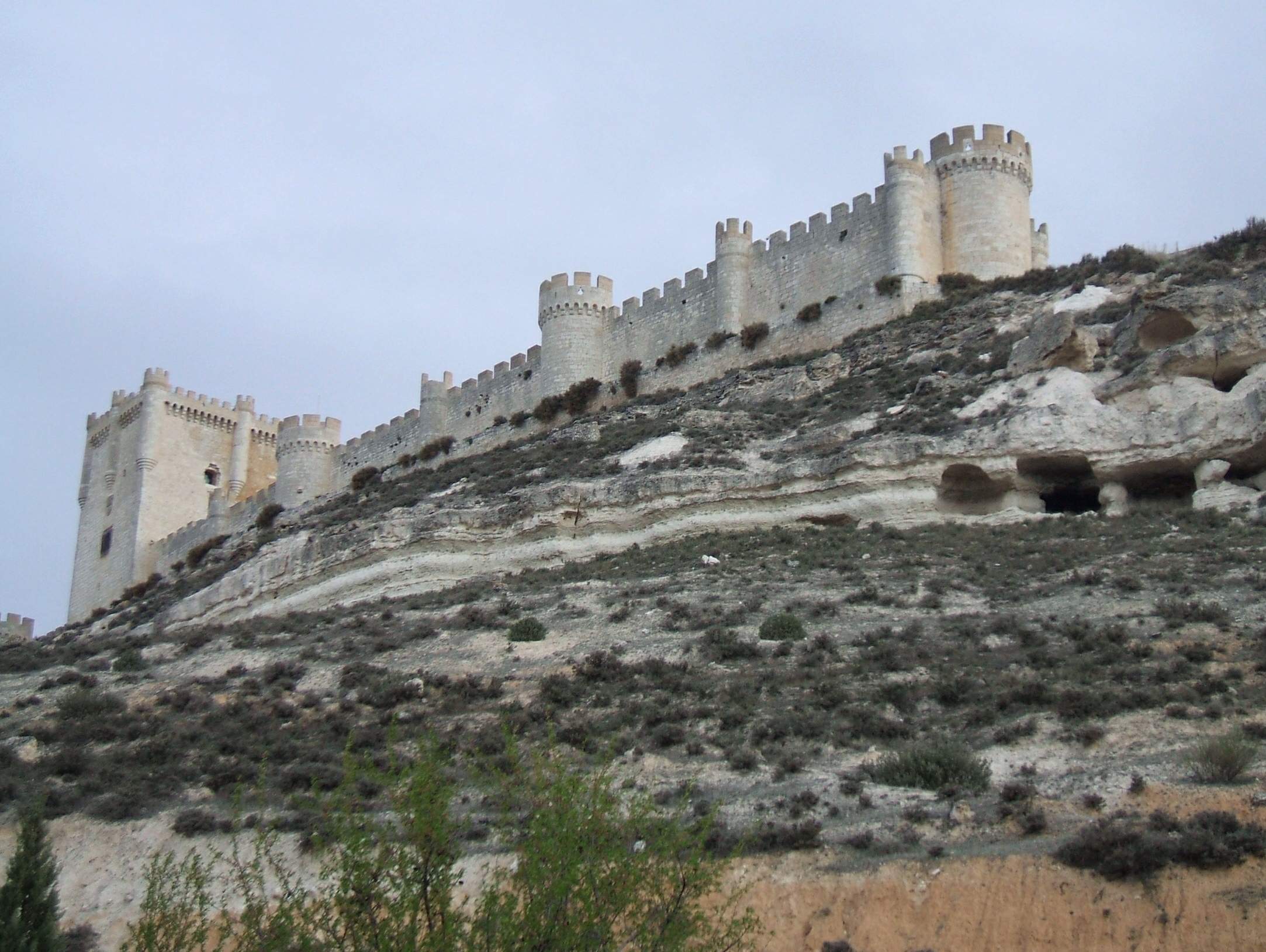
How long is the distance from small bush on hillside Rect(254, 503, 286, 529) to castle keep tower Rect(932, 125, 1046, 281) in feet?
80.2

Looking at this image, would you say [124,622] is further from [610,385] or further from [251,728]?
[251,728]

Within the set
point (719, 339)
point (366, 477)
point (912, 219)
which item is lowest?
point (366, 477)

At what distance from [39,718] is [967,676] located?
38.5ft

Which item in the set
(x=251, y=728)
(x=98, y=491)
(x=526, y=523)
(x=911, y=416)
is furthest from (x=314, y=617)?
(x=98, y=491)

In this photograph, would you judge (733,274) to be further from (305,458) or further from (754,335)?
(305,458)

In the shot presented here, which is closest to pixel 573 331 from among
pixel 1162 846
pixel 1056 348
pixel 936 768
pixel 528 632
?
pixel 1056 348

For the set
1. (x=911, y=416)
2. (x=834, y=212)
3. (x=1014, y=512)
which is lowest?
(x=1014, y=512)

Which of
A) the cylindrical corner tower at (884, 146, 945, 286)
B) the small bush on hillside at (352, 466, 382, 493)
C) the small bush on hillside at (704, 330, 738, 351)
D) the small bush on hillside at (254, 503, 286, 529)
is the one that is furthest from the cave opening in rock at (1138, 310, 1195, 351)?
the small bush on hillside at (254, 503, 286, 529)

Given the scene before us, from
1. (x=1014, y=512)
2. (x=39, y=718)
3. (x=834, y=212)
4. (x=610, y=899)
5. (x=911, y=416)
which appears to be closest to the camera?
(x=610, y=899)

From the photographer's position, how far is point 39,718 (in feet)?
61.8

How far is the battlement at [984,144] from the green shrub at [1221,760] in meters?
27.6

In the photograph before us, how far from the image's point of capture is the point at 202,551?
2013 inches

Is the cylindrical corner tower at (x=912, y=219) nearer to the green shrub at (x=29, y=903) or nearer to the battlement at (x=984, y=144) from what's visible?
the battlement at (x=984, y=144)

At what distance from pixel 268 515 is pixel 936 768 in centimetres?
3960
